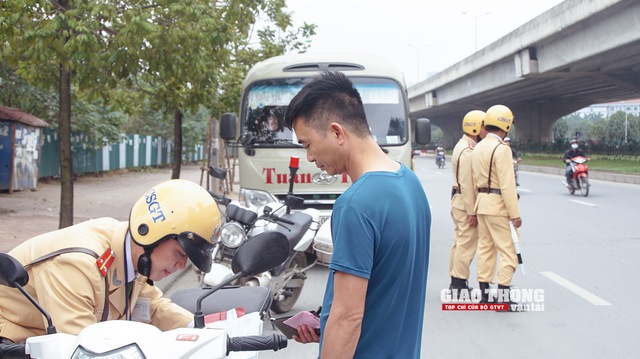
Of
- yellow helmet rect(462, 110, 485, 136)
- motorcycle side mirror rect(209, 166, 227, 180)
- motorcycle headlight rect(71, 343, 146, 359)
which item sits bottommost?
motorcycle headlight rect(71, 343, 146, 359)

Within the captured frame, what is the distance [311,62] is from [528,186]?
590 inches

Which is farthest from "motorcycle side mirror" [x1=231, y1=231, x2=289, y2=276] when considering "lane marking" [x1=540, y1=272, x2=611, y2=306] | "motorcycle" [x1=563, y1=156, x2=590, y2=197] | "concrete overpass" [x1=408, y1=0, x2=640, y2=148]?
"concrete overpass" [x1=408, y1=0, x2=640, y2=148]

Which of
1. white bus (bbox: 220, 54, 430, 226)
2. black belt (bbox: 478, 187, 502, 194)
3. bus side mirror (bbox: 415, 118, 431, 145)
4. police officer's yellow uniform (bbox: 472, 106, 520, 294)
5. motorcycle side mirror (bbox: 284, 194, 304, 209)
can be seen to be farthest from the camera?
bus side mirror (bbox: 415, 118, 431, 145)

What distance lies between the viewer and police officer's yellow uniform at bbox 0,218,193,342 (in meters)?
2.31

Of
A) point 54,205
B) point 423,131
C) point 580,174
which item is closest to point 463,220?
point 423,131

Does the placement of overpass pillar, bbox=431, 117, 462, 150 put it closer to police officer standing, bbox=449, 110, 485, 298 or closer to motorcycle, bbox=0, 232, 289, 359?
police officer standing, bbox=449, 110, 485, 298

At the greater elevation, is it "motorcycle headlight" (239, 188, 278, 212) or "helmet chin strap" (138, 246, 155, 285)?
"helmet chin strap" (138, 246, 155, 285)

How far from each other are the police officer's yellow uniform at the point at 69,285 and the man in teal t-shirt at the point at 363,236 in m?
0.72

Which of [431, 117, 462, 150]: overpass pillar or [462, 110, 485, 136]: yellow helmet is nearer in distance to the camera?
[462, 110, 485, 136]: yellow helmet

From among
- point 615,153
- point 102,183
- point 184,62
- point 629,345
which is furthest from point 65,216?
point 615,153

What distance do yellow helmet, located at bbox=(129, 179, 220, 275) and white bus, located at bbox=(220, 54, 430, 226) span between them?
5881 millimetres

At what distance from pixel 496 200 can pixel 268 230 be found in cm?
241

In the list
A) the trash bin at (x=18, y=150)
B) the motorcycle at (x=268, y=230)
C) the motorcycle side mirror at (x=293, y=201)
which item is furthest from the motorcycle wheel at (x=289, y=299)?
the trash bin at (x=18, y=150)

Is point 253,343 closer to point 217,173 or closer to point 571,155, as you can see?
point 217,173
